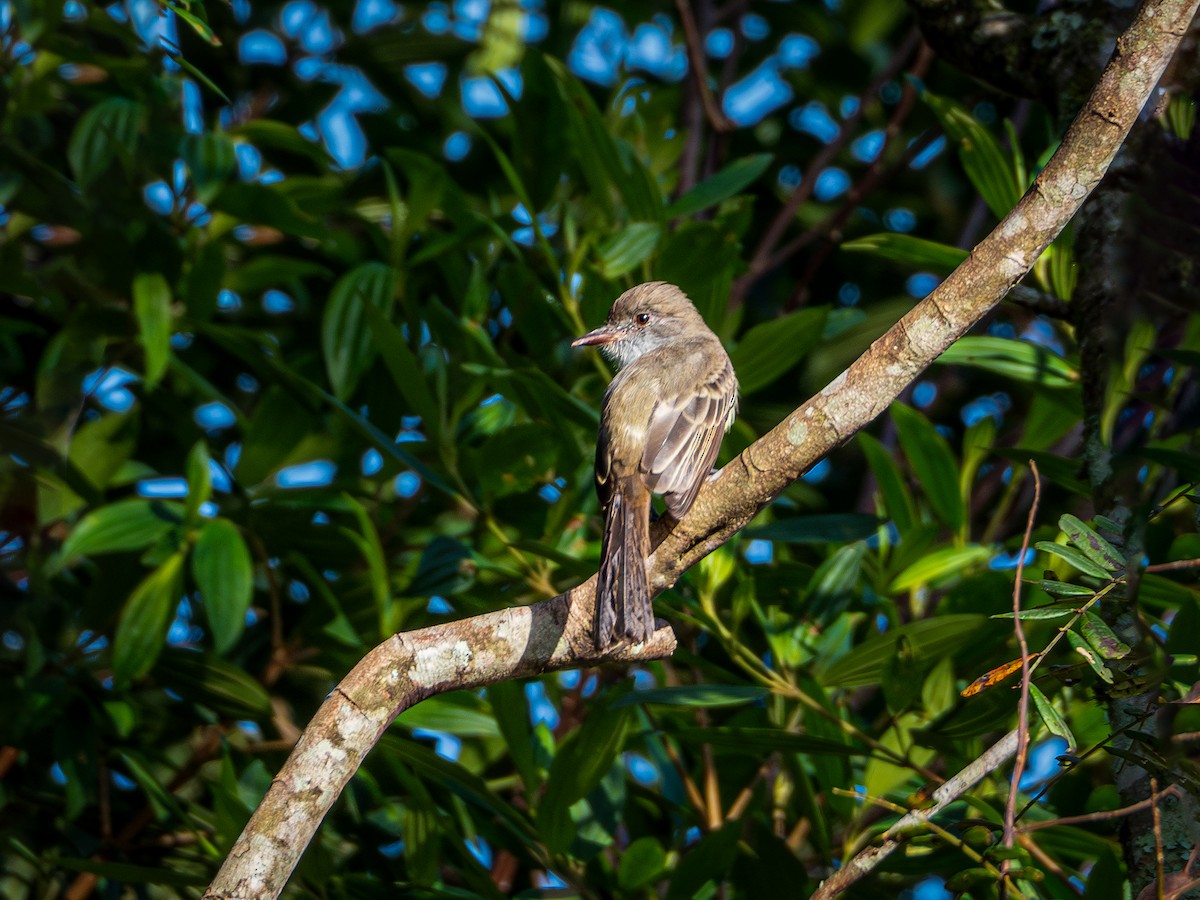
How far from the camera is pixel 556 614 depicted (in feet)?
9.20

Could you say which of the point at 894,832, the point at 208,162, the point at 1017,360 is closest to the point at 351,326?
the point at 208,162

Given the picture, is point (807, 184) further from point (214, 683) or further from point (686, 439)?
point (214, 683)

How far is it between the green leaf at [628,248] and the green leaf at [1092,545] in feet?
6.34

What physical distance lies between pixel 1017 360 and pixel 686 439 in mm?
1056

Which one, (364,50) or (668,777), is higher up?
(364,50)

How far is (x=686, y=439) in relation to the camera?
3754mm

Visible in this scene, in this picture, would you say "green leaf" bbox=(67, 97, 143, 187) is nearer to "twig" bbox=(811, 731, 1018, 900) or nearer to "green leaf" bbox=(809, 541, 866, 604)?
"green leaf" bbox=(809, 541, 866, 604)

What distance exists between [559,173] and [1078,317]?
1943 millimetres

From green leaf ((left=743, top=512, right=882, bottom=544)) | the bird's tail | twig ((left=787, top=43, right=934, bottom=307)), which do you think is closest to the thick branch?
the bird's tail

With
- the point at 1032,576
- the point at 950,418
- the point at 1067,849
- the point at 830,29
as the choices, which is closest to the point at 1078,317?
the point at 1032,576

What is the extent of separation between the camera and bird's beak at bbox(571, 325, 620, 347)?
4127mm

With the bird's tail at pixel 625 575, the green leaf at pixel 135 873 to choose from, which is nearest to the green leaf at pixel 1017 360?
the bird's tail at pixel 625 575

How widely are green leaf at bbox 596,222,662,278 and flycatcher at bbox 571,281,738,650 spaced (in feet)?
0.87

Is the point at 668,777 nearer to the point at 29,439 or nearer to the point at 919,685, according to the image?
the point at 919,685
